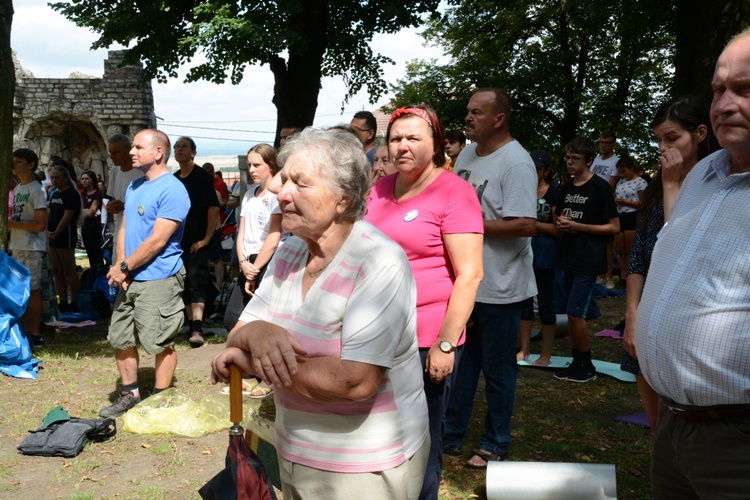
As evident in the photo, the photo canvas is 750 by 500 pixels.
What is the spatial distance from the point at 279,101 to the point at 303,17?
171 cm

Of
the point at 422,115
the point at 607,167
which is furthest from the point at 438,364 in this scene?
the point at 607,167

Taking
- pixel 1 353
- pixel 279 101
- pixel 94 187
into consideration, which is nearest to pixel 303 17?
pixel 279 101

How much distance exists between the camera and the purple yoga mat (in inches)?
223

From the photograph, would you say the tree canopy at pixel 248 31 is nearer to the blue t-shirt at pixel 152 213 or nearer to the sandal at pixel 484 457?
the blue t-shirt at pixel 152 213

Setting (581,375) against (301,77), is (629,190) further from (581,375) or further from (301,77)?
(301,77)

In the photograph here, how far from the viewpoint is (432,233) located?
3.39m

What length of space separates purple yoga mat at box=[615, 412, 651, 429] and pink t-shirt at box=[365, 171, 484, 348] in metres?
2.96

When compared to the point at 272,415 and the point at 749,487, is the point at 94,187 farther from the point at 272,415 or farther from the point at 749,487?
the point at 749,487

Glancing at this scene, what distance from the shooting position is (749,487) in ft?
6.80

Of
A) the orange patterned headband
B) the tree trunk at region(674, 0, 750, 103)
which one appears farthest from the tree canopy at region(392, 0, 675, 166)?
the orange patterned headband

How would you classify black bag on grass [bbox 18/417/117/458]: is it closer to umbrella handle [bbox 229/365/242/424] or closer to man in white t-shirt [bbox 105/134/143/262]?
man in white t-shirt [bbox 105/134/143/262]

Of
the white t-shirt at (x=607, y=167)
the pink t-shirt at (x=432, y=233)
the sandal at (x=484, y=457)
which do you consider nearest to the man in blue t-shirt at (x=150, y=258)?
the sandal at (x=484, y=457)

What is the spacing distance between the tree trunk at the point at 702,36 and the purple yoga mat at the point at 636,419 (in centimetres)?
332

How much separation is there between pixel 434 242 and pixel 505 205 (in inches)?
44.9
